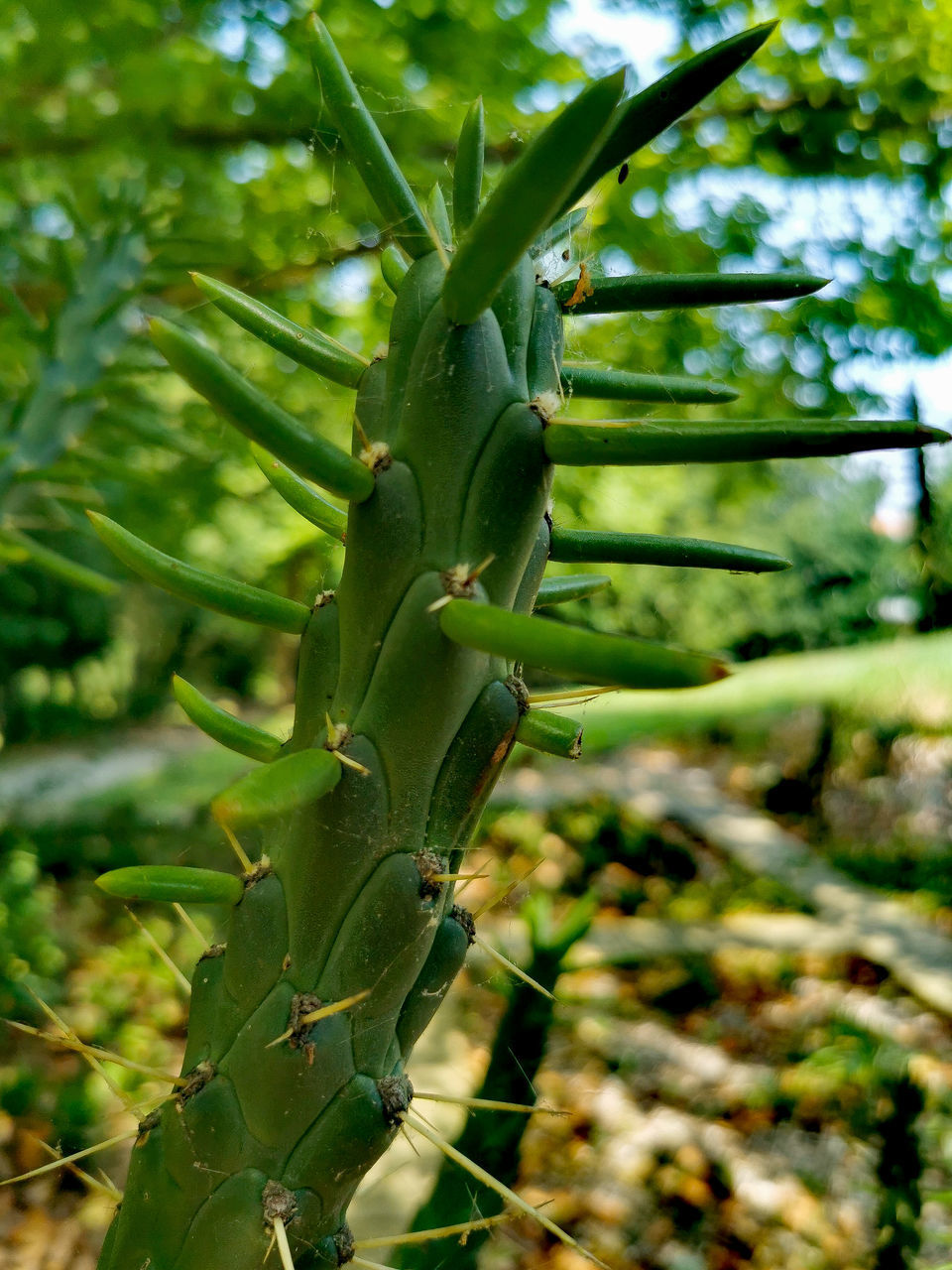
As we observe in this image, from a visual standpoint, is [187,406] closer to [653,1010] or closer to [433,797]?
[433,797]

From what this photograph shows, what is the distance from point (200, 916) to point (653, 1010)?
135 centimetres

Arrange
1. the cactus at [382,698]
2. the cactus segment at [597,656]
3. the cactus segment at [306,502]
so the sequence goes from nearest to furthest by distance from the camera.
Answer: the cactus segment at [597,656] → the cactus at [382,698] → the cactus segment at [306,502]

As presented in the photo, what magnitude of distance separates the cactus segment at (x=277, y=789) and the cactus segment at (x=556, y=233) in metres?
0.23

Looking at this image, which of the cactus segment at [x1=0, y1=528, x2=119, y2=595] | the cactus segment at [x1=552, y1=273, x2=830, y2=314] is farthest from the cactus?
the cactus segment at [x1=0, y1=528, x2=119, y2=595]

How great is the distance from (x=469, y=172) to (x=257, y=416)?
166 millimetres

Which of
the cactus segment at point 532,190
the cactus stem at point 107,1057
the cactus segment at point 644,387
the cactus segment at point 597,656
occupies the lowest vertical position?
the cactus stem at point 107,1057

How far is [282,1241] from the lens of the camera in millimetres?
342

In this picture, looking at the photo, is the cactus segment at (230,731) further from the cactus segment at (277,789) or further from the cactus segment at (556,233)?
the cactus segment at (556,233)

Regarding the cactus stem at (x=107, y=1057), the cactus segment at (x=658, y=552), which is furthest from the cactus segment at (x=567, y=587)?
the cactus stem at (x=107, y=1057)

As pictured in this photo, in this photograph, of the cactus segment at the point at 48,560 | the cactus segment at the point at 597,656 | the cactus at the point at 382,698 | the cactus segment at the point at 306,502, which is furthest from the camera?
the cactus segment at the point at 48,560

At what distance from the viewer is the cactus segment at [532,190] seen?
239mm

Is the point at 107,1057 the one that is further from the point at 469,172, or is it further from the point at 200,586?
the point at 469,172

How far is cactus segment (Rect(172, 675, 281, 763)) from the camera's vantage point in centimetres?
42

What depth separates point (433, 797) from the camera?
356mm
